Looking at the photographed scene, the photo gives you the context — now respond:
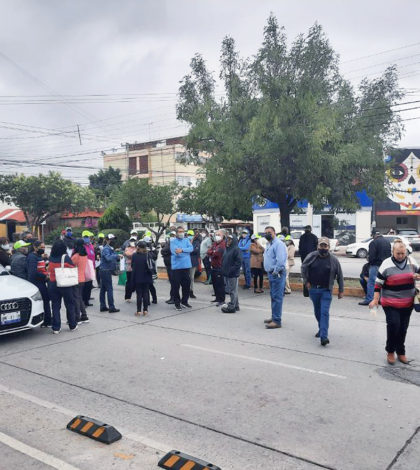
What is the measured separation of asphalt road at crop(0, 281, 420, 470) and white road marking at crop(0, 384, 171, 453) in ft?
0.04

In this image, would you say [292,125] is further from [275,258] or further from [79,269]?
[79,269]

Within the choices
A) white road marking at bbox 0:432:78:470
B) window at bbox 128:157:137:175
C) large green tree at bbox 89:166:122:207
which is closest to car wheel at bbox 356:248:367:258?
white road marking at bbox 0:432:78:470

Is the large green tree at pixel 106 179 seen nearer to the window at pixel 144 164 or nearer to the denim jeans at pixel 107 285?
the window at pixel 144 164

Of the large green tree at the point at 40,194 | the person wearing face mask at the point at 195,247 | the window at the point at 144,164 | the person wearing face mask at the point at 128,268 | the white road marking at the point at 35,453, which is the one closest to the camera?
the white road marking at the point at 35,453

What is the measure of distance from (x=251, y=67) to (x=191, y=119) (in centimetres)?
259

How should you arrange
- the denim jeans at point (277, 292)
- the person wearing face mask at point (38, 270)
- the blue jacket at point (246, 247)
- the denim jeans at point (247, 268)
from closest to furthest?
the denim jeans at point (277, 292) → the person wearing face mask at point (38, 270) → the blue jacket at point (246, 247) → the denim jeans at point (247, 268)

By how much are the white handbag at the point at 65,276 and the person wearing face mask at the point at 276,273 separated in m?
3.52

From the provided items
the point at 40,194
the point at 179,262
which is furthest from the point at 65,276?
the point at 40,194

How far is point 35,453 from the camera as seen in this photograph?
12.8 feet

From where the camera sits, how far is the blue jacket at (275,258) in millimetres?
8344

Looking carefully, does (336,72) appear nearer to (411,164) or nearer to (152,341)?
(152,341)

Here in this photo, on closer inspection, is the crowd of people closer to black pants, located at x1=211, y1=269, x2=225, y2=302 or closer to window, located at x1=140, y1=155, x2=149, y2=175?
black pants, located at x1=211, y1=269, x2=225, y2=302

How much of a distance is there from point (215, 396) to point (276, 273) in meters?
3.56

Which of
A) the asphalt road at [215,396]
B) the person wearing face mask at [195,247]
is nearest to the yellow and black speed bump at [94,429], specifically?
the asphalt road at [215,396]
